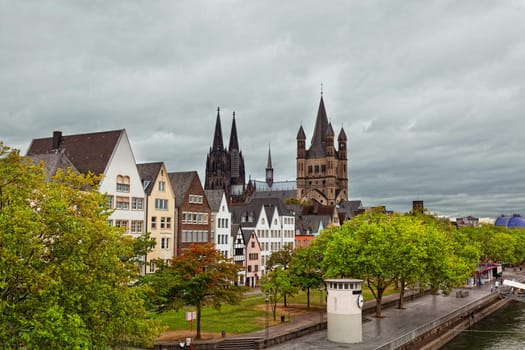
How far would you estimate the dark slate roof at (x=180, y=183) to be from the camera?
71775mm

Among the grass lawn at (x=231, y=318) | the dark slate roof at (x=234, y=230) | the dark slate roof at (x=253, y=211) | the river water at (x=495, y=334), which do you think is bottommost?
the river water at (x=495, y=334)

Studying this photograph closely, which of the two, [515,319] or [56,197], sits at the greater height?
[56,197]

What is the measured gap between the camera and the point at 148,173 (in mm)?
67062

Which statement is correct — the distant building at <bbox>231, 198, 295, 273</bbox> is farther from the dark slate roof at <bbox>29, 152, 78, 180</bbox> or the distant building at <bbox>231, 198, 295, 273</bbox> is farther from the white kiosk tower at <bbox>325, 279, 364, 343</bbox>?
the white kiosk tower at <bbox>325, 279, 364, 343</bbox>

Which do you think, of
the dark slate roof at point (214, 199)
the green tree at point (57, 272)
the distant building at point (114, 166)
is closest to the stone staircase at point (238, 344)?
the green tree at point (57, 272)

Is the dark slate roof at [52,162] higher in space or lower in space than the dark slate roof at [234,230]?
higher

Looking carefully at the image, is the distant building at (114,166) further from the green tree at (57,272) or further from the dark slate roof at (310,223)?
the dark slate roof at (310,223)

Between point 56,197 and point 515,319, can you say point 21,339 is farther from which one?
point 515,319

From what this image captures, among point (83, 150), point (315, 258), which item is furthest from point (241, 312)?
point (83, 150)

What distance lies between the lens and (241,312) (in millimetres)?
56219

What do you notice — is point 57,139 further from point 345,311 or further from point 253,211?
point 345,311

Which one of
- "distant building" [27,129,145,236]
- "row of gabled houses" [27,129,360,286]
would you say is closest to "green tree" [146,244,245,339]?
"row of gabled houses" [27,129,360,286]

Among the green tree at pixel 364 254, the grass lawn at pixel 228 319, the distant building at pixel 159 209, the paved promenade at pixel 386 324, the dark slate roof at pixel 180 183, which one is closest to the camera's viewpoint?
the paved promenade at pixel 386 324

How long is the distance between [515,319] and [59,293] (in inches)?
2512
